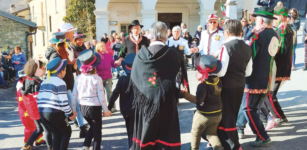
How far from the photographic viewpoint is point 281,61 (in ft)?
18.3

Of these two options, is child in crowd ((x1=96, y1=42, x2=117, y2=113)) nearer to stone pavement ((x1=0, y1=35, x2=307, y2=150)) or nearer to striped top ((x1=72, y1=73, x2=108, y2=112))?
stone pavement ((x1=0, y1=35, x2=307, y2=150))

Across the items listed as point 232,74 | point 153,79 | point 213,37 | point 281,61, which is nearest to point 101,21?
point 213,37

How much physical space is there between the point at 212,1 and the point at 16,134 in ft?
54.3

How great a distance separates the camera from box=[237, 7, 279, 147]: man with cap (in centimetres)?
439

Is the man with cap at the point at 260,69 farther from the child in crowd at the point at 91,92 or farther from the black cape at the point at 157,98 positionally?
the child in crowd at the point at 91,92

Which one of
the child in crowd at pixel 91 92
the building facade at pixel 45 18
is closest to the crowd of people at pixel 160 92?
the child in crowd at pixel 91 92

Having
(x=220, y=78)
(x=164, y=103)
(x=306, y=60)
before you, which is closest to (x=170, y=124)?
(x=164, y=103)

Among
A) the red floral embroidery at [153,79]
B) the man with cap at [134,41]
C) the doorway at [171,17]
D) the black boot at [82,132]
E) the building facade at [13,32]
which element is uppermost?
the doorway at [171,17]

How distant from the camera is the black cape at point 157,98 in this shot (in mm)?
3398

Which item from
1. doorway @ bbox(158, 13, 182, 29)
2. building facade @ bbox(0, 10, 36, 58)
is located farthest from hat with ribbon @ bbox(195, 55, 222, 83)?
doorway @ bbox(158, 13, 182, 29)

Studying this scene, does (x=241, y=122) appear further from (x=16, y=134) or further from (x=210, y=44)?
(x=16, y=134)

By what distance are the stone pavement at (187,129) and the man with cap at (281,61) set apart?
12.5 inches

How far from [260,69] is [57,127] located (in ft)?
9.90

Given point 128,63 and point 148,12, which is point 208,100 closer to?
point 128,63
